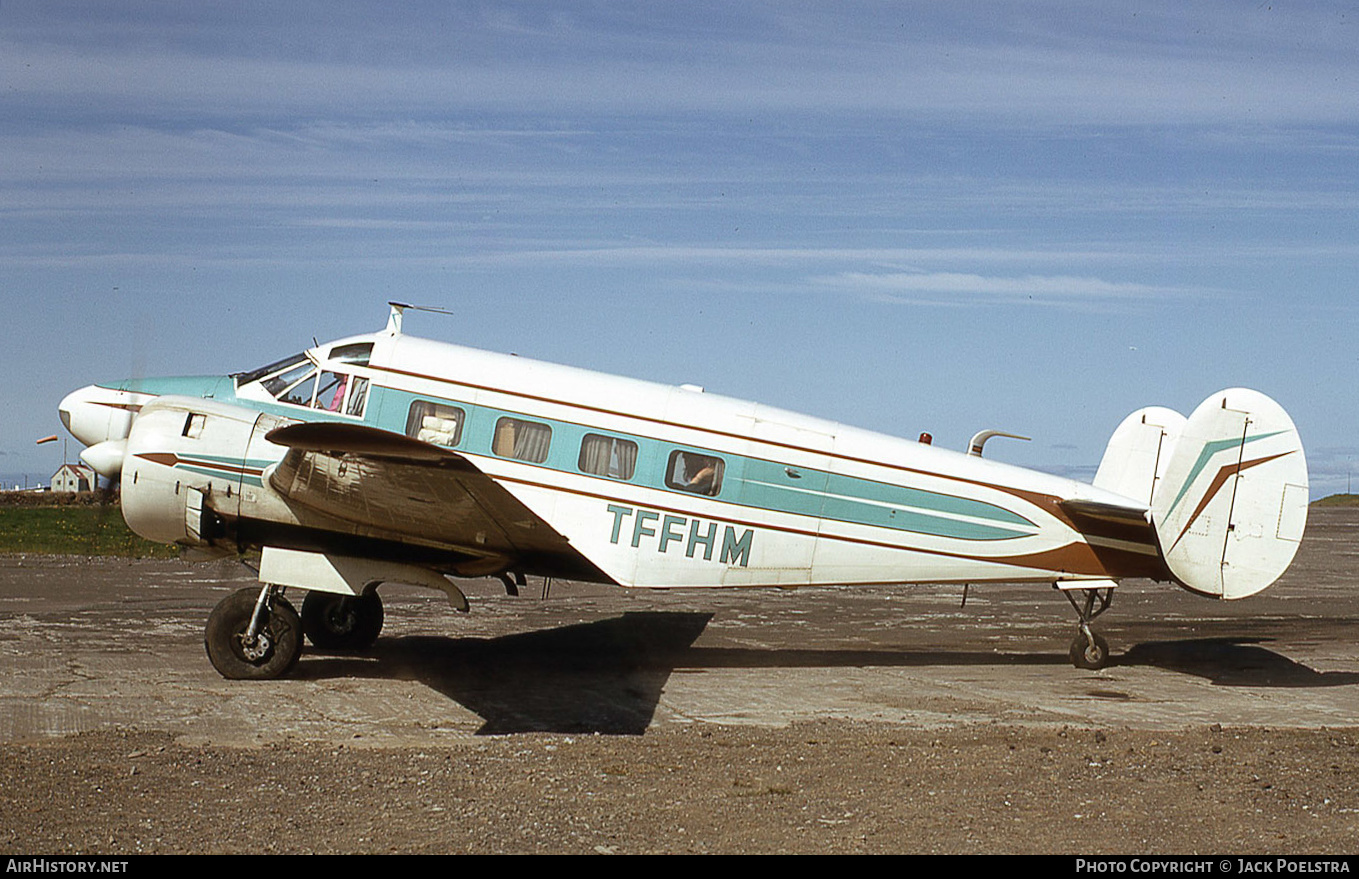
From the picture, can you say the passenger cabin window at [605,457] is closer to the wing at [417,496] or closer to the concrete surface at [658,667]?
the wing at [417,496]

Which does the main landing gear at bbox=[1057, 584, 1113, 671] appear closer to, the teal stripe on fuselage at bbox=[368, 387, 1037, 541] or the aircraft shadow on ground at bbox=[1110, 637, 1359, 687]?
the aircraft shadow on ground at bbox=[1110, 637, 1359, 687]

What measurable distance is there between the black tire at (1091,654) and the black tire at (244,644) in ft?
29.0

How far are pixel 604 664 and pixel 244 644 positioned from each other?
4.02 m

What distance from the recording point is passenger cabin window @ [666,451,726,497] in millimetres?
12391

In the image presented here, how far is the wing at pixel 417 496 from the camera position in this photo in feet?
29.7

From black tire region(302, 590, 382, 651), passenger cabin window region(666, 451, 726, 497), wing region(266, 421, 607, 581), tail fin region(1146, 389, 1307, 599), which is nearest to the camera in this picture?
wing region(266, 421, 607, 581)

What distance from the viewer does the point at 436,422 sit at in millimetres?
12242

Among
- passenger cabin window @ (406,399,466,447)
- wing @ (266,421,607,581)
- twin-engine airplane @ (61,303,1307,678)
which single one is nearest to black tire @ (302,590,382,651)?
twin-engine airplane @ (61,303,1307,678)

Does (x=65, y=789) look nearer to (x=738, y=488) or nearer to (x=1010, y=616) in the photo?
(x=738, y=488)

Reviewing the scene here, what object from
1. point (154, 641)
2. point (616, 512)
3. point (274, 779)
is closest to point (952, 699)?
point (616, 512)

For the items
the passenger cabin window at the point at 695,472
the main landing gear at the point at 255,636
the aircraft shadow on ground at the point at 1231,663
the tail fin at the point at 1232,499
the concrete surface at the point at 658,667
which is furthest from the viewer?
the aircraft shadow on ground at the point at 1231,663

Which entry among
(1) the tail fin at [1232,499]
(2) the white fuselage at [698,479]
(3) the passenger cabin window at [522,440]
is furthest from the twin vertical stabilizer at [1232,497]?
(3) the passenger cabin window at [522,440]

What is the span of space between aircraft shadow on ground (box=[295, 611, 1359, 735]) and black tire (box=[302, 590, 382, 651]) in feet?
0.74

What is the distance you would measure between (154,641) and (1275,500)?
13068 mm
